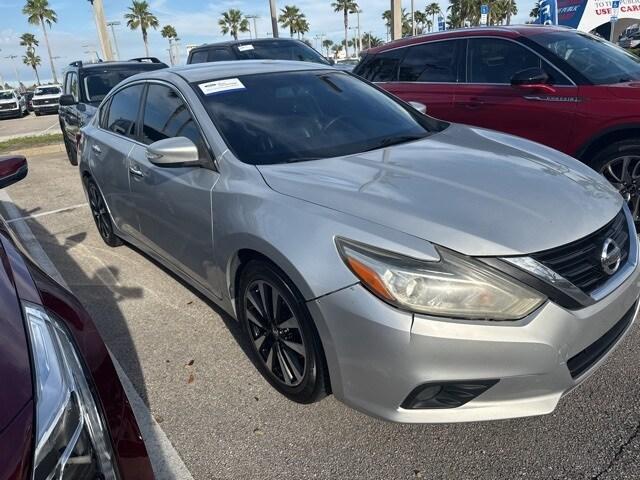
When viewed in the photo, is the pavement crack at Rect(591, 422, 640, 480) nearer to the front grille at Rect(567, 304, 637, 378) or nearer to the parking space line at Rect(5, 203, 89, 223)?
the front grille at Rect(567, 304, 637, 378)

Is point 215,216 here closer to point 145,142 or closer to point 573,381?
point 145,142

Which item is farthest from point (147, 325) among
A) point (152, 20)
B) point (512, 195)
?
point (152, 20)

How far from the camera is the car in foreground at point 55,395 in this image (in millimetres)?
1150

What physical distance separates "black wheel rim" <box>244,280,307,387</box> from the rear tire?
8.31 feet

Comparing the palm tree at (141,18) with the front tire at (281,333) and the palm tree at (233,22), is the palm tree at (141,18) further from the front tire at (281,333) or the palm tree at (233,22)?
the front tire at (281,333)

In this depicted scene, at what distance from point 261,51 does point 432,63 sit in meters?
4.94

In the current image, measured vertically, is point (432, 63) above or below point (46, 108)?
above

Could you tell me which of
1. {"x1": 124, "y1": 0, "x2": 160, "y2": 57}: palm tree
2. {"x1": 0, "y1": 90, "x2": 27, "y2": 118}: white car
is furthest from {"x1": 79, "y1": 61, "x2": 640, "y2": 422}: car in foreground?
{"x1": 124, "y1": 0, "x2": 160, "y2": 57}: palm tree

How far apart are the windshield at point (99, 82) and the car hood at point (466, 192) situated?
7046 mm

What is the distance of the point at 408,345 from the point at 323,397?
0.71 metres

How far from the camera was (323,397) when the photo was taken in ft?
7.95

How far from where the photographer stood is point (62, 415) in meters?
1.25

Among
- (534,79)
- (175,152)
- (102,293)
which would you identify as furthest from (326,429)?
(534,79)

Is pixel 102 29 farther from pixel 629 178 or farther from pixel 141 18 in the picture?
pixel 141 18
